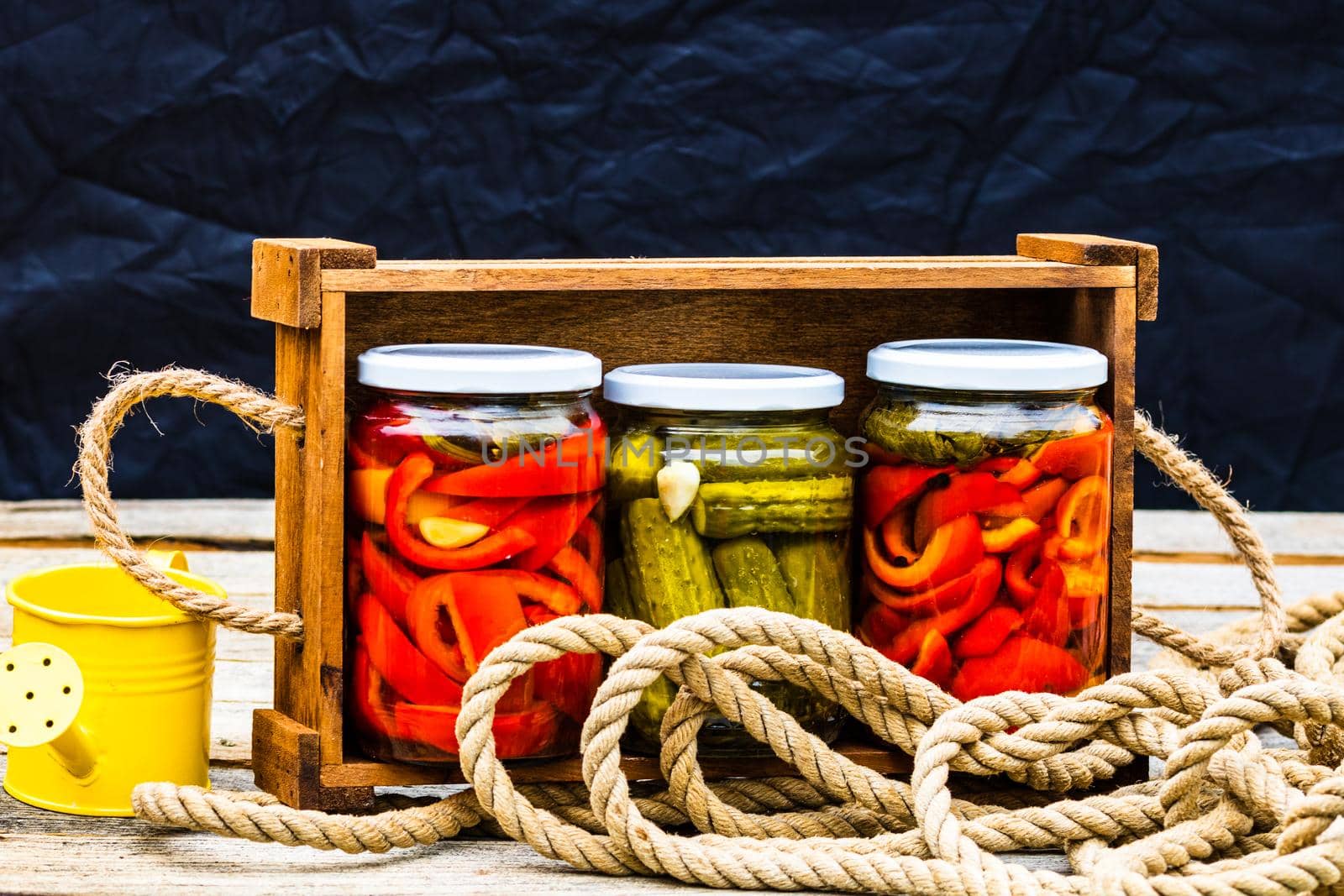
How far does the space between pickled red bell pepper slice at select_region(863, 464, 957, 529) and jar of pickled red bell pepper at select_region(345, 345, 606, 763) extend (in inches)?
6.7

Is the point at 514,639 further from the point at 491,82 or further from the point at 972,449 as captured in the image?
the point at 491,82

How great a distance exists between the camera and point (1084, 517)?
3.53 feet

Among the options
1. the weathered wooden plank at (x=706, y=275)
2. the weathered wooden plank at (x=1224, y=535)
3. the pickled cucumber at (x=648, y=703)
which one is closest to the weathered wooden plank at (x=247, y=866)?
the pickled cucumber at (x=648, y=703)

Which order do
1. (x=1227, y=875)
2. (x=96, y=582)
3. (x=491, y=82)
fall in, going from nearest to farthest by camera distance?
1. (x=1227, y=875)
2. (x=96, y=582)
3. (x=491, y=82)

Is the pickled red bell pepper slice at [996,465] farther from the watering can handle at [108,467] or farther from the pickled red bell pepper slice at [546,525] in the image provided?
the watering can handle at [108,467]

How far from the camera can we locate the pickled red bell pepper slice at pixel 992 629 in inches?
41.9

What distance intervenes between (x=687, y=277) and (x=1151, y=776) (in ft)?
1.47

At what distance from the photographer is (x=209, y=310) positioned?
1867 millimetres

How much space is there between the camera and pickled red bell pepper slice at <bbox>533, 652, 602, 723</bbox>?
1.03m

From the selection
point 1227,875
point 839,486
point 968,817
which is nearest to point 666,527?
point 839,486

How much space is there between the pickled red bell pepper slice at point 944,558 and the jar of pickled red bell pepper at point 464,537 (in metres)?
0.19

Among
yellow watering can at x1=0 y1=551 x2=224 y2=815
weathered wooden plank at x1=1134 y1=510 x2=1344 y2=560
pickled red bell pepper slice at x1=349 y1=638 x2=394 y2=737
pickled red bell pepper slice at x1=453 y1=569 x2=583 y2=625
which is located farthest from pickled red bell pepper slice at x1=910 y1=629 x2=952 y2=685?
weathered wooden plank at x1=1134 y1=510 x2=1344 y2=560

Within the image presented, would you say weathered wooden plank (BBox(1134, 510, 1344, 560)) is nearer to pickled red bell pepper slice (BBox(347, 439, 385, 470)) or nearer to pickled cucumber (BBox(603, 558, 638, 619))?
pickled cucumber (BBox(603, 558, 638, 619))

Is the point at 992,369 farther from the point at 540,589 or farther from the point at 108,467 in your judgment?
the point at 108,467
